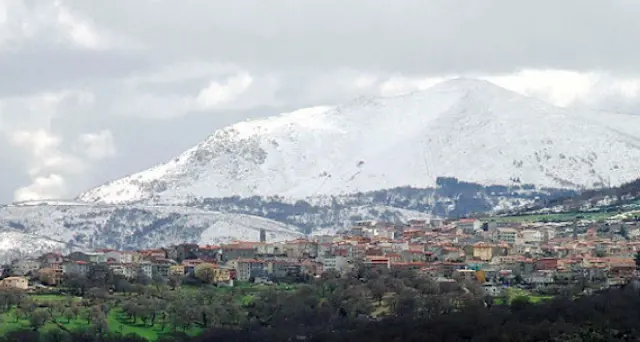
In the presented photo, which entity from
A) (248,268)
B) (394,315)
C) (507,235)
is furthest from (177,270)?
(394,315)

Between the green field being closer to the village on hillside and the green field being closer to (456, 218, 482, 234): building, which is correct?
the village on hillside

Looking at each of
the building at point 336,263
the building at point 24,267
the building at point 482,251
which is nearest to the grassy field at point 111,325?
the building at point 24,267

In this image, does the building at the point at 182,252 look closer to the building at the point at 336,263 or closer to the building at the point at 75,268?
the building at the point at 75,268

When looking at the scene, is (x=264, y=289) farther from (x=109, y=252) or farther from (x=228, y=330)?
(x=109, y=252)

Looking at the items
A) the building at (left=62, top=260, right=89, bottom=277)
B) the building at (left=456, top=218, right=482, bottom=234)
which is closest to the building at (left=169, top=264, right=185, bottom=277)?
the building at (left=62, top=260, right=89, bottom=277)

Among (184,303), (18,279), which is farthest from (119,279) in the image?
(184,303)
